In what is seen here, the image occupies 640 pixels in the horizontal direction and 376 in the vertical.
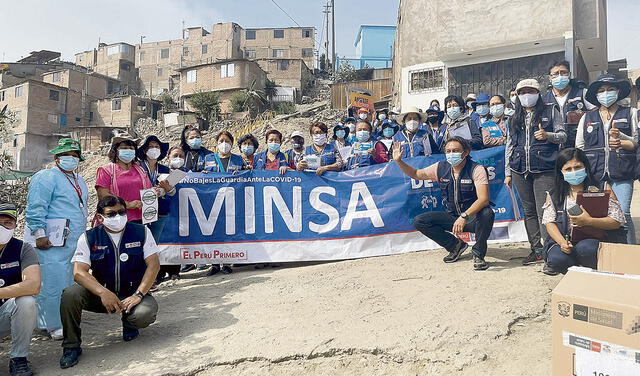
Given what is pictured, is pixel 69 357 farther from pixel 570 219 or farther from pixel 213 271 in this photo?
pixel 570 219

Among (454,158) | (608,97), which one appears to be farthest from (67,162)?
(608,97)

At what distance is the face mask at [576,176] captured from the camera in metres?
3.83

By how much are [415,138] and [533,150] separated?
2.00m

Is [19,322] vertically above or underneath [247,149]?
underneath

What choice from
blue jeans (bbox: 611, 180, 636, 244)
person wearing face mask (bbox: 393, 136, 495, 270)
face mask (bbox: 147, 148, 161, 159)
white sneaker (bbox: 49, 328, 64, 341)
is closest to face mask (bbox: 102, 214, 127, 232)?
white sneaker (bbox: 49, 328, 64, 341)

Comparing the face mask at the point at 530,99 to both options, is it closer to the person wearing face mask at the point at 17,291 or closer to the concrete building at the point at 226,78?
the person wearing face mask at the point at 17,291

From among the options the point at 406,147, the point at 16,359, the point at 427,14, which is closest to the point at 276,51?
the point at 427,14

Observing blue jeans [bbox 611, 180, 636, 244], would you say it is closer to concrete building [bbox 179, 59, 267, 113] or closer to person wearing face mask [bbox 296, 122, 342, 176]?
person wearing face mask [bbox 296, 122, 342, 176]

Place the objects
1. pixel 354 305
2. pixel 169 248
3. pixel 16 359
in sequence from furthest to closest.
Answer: pixel 169 248 → pixel 354 305 → pixel 16 359

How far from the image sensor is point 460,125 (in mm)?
6168

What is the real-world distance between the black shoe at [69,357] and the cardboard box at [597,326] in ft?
11.3

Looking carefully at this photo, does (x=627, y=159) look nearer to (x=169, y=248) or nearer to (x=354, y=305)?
(x=354, y=305)

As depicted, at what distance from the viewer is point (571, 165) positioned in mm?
3855

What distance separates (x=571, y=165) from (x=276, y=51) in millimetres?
49624
